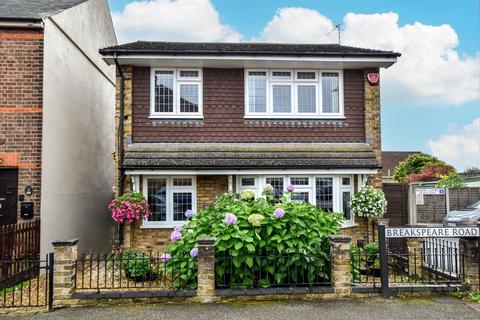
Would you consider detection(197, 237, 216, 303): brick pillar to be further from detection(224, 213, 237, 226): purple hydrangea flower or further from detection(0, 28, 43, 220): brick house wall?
detection(0, 28, 43, 220): brick house wall

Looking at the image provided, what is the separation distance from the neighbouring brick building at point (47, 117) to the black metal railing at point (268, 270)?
472cm

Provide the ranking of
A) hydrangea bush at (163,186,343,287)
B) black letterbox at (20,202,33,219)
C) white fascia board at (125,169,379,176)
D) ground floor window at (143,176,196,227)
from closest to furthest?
hydrangea bush at (163,186,343,287)
black letterbox at (20,202,33,219)
white fascia board at (125,169,379,176)
ground floor window at (143,176,196,227)

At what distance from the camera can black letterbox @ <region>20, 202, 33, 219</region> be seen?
841cm

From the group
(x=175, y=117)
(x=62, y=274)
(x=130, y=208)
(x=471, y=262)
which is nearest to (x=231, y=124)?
(x=175, y=117)

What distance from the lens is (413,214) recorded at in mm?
13484

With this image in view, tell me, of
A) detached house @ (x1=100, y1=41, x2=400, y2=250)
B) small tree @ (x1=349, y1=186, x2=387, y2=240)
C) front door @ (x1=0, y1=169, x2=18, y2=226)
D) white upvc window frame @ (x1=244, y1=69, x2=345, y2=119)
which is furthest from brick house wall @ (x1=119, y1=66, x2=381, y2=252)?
Result: front door @ (x1=0, y1=169, x2=18, y2=226)

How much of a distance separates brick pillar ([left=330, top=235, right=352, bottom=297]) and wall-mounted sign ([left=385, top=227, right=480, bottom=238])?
904mm

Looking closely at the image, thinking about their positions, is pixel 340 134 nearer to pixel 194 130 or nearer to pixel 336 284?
pixel 194 130

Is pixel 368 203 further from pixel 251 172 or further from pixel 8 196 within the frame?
pixel 8 196

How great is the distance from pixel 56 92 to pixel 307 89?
682 centimetres

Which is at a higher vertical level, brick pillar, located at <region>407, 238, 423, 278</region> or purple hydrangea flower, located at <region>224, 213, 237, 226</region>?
purple hydrangea flower, located at <region>224, 213, 237, 226</region>

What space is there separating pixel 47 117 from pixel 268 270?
20.9 ft

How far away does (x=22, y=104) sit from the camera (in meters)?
8.66

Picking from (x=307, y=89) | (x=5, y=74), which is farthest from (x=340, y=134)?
(x=5, y=74)
